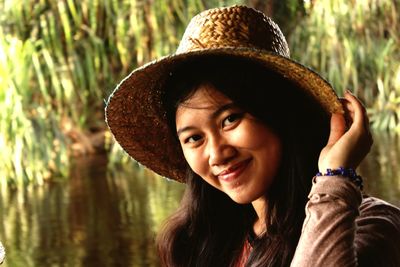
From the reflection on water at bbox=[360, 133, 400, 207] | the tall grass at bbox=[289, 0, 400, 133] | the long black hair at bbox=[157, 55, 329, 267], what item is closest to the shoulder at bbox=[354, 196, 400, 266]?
the long black hair at bbox=[157, 55, 329, 267]

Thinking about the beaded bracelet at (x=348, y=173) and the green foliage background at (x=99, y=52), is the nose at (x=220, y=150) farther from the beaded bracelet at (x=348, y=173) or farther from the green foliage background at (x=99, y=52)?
the green foliage background at (x=99, y=52)

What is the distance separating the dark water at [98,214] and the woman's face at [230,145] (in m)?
2.69

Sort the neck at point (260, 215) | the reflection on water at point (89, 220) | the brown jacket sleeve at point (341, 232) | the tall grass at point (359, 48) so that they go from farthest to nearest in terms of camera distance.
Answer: the tall grass at point (359, 48)
the reflection on water at point (89, 220)
the neck at point (260, 215)
the brown jacket sleeve at point (341, 232)

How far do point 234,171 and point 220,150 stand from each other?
31 mm

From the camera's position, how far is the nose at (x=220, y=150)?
1137 millimetres

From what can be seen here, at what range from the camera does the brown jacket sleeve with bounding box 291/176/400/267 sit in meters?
1.02

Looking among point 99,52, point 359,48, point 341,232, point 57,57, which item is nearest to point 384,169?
point 359,48

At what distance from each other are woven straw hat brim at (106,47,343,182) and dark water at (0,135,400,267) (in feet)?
7.87

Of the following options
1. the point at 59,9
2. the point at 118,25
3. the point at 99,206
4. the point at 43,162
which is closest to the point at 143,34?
the point at 118,25

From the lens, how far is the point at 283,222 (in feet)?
3.91

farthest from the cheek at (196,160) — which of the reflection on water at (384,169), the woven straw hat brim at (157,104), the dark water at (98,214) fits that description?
the reflection on water at (384,169)

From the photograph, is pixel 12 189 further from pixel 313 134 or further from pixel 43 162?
pixel 313 134

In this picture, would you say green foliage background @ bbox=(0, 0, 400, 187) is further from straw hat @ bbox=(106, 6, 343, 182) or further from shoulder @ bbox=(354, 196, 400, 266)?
shoulder @ bbox=(354, 196, 400, 266)

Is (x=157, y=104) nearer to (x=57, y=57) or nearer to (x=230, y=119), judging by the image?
(x=230, y=119)
